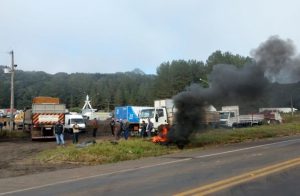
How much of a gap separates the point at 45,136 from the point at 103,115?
63870 mm

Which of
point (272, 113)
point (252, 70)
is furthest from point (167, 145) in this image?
point (272, 113)

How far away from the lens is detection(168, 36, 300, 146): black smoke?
24344 millimetres

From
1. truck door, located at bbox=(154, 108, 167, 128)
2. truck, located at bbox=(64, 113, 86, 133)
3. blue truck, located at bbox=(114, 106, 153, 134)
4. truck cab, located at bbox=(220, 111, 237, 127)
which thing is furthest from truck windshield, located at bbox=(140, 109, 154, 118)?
truck cab, located at bbox=(220, 111, 237, 127)

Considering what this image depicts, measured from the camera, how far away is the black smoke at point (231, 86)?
24.3 meters

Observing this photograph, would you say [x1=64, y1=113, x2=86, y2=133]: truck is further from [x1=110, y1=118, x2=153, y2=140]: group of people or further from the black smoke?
the black smoke

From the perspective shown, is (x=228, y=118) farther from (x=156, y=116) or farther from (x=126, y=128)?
(x=126, y=128)

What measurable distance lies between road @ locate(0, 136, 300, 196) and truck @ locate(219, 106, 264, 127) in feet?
118

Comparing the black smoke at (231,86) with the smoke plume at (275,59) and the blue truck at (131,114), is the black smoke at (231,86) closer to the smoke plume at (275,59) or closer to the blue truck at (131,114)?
the smoke plume at (275,59)

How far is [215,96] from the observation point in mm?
24516

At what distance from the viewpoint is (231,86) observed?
24.3 metres

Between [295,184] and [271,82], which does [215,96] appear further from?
[295,184]

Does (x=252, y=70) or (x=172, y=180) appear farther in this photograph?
(x=252, y=70)

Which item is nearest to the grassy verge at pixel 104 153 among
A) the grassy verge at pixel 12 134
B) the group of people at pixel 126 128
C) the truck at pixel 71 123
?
the group of people at pixel 126 128

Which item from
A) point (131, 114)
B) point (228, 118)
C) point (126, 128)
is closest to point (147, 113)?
point (126, 128)
